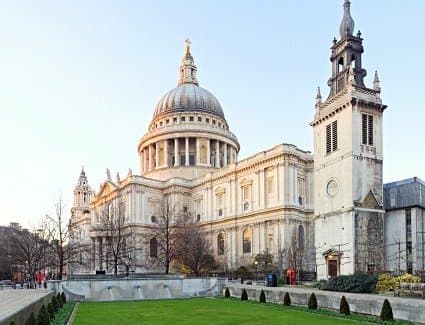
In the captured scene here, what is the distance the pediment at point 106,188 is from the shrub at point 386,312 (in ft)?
258

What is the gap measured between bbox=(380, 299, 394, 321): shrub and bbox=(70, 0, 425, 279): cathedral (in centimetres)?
2489

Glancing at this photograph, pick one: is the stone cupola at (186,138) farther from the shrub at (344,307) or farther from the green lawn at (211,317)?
the shrub at (344,307)

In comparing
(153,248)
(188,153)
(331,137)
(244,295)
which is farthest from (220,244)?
(244,295)

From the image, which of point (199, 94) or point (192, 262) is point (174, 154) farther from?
point (192, 262)

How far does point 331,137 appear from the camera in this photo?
53281 millimetres

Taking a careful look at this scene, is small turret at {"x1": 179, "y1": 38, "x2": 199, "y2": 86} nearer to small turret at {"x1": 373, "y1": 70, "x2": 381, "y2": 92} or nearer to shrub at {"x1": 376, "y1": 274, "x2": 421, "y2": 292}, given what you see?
small turret at {"x1": 373, "y1": 70, "x2": 381, "y2": 92}

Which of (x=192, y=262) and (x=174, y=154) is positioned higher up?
(x=174, y=154)

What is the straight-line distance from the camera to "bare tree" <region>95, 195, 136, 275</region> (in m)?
70.5

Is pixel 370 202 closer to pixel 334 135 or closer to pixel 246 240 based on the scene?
pixel 334 135

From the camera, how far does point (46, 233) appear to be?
6462 cm

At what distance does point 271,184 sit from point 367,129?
25.9 m

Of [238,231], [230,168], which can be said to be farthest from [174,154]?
[238,231]

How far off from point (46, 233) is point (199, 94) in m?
54.6

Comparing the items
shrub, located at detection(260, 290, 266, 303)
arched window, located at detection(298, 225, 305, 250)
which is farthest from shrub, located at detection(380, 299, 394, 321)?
arched window, located at detection(298, 225, 305, 250)
